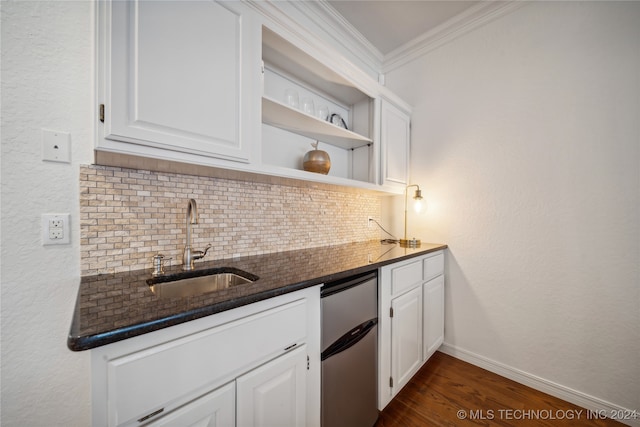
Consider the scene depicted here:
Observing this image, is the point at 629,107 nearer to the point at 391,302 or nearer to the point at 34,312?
the point at 391,302

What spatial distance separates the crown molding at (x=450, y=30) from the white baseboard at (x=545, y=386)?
2.63 metres

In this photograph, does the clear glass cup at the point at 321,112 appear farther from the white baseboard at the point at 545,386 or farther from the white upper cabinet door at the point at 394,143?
the white baseboard at the point at 545,386

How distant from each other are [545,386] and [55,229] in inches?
111

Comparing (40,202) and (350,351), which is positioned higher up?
(40,202)

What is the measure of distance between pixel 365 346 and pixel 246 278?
695mm

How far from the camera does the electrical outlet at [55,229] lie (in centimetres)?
88

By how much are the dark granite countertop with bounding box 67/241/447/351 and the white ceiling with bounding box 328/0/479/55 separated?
1.94 metres

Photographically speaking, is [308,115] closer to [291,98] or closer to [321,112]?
[291,98]

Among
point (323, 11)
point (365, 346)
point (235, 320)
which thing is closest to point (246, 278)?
point (235, 320)

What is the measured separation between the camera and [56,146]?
0.90 m

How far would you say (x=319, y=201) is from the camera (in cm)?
188

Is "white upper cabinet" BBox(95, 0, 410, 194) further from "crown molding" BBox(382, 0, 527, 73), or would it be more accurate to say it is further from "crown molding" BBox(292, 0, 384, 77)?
"crown molding" BBox(382, 0, 527, 73)

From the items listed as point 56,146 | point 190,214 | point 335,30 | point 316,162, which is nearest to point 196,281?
point 190,214

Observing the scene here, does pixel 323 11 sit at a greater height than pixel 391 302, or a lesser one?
greater
